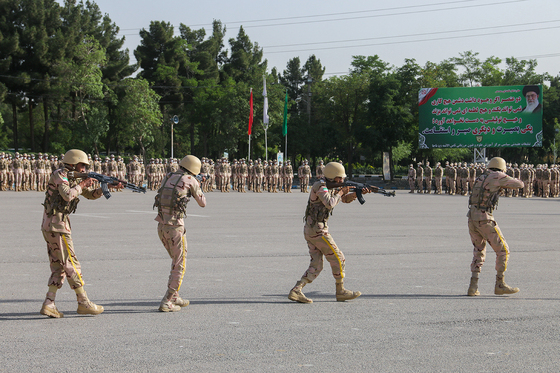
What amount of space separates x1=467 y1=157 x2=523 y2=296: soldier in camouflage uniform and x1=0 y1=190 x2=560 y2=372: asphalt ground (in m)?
0.24

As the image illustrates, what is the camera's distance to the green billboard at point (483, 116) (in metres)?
49.2

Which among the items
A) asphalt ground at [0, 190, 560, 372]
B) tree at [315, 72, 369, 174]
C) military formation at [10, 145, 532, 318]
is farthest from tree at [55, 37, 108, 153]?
military formation at [10, 145, 532, 318]

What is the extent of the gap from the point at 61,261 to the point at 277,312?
2.41m

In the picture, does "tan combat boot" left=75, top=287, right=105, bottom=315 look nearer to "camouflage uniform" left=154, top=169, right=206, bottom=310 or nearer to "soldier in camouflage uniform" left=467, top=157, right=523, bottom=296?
"camouflage uniform" left=154, top=169, right=206, bottom=310

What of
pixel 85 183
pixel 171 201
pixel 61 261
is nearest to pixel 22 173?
pixel 85 183

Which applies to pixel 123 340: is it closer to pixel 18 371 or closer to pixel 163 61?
pixel 18 371

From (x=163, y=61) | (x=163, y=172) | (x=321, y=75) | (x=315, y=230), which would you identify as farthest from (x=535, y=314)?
(x=321, y=75)

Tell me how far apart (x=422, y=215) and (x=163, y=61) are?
64.0 m

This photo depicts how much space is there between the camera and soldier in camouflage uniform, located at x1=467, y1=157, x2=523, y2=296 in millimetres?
8367

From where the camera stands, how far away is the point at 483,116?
163ft

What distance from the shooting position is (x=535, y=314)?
7.24 meters

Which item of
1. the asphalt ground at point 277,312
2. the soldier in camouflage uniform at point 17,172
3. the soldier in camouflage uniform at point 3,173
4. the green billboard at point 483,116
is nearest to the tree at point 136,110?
the green billboard at point 483,116

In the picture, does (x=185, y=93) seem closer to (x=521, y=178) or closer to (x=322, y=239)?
(x=521, y=178)

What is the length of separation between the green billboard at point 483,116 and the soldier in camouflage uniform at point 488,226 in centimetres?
4301
